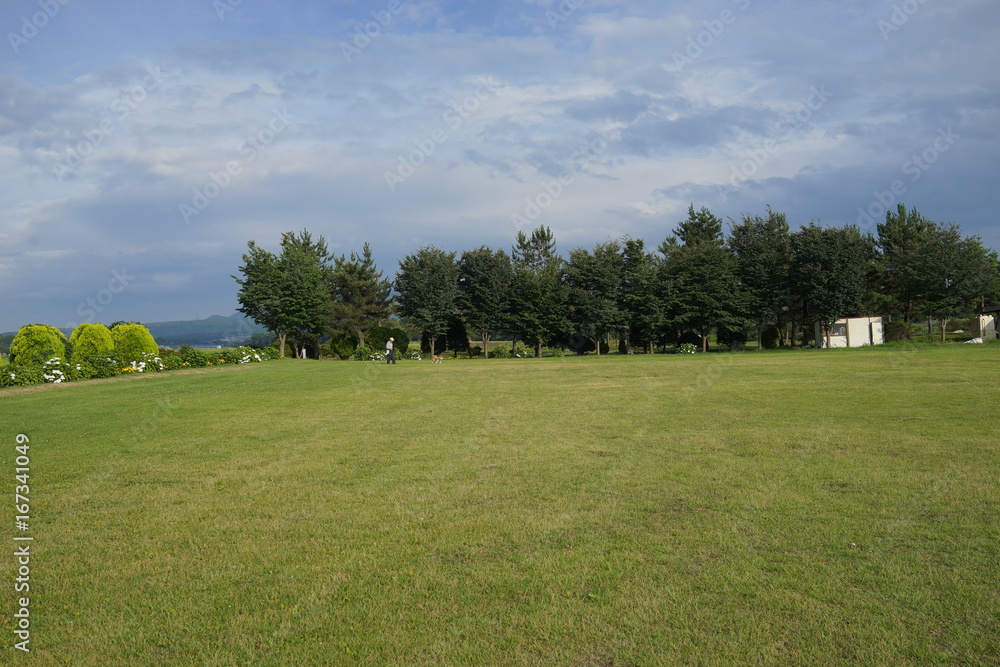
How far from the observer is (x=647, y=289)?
143 ft

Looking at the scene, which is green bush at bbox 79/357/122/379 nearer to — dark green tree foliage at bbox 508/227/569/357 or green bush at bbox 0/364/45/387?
green bush at bbox 0/364/45/387

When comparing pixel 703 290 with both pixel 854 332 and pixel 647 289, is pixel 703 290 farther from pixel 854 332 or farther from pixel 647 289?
pixel 854 332

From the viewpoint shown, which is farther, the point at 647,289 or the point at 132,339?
the point at 647,289

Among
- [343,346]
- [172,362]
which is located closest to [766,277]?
[343,346]

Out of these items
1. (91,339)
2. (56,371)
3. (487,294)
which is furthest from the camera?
(487,294)

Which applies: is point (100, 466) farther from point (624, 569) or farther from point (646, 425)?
point (646, 425)

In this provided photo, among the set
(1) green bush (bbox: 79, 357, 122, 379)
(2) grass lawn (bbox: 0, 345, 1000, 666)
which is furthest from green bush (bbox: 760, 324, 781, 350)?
(1) green bush (bbox: 79, 357, 122, 379)

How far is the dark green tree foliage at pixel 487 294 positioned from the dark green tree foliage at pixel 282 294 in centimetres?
1110

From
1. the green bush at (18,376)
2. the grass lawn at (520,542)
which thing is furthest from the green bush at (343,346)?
the grass lawn at (520,542)

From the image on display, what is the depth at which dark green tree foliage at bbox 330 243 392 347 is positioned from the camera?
4862 centimetres

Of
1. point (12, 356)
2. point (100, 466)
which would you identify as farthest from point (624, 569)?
point (12, 356)

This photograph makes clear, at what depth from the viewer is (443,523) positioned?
5.50m

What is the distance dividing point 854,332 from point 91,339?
46557mm

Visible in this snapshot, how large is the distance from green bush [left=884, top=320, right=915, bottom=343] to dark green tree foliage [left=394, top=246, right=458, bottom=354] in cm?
3305
